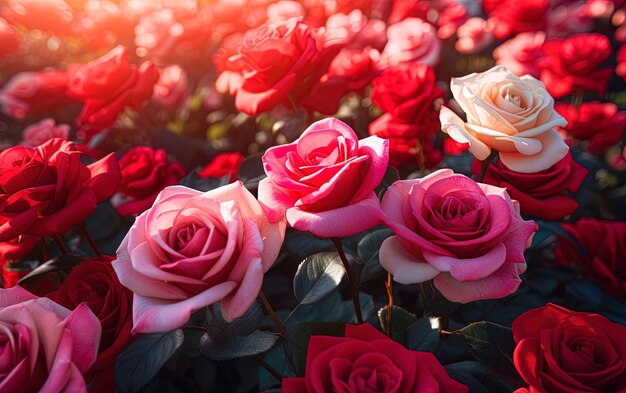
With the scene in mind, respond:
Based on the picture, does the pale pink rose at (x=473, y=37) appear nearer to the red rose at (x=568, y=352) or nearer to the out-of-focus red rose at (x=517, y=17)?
the out-of-focus red rose at (x=517, y=17)

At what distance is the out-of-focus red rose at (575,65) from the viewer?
98 centimetres

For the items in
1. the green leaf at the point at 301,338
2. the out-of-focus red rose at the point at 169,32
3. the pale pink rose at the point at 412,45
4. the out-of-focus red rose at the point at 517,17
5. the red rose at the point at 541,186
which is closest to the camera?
the green leaf at the point at 301,338

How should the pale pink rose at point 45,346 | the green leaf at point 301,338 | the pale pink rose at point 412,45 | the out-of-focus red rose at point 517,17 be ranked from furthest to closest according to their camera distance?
the out-of-focus red rose at point 517,17 < the pale pink rose at point 412,45 < the green leaf at point 301,338 < the pale pink rose at point 45,346

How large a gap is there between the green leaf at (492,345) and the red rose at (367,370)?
9 cm

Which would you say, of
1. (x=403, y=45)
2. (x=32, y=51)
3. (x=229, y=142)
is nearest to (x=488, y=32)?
(x=403, y=45)

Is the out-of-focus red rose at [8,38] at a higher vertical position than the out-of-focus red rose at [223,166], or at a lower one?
higher

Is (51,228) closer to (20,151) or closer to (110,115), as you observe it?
(20,151)

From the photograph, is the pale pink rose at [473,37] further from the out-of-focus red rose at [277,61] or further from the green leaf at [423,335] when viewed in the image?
the green leaf at [423,335]

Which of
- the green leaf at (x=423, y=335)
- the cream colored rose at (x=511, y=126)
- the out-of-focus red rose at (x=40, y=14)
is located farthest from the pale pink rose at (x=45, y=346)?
the out-of-focus red rose at (x=40, y=14)

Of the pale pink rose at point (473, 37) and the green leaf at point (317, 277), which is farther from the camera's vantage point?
the pale pink rose at point (473, 37)

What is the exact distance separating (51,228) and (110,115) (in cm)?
42

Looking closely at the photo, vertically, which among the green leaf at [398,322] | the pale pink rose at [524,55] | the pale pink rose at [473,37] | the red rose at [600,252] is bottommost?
the red rose at [600,252]

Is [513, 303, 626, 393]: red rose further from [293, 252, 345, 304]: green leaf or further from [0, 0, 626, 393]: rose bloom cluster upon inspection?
[293, 252, 345, 304]: green leaf

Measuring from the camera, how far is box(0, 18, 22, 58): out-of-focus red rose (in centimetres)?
146
